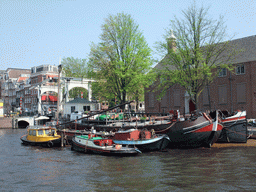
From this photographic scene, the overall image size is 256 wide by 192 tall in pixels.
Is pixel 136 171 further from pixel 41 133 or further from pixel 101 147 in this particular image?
pixel 41 133

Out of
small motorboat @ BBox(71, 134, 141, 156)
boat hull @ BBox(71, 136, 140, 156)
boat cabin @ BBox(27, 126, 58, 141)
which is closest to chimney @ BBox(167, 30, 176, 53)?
small motorboat @ BBox(71, 134, 141, 156)

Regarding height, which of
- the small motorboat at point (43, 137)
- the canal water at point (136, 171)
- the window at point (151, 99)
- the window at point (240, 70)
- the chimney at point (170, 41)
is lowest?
the canal water at point (136, 171)

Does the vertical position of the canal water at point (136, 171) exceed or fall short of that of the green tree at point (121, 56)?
it falls short

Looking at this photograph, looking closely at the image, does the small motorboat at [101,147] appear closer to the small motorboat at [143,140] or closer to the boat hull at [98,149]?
the boat hull at [98,149]

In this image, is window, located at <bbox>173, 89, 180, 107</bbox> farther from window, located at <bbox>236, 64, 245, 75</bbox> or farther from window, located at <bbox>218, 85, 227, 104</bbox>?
window, located at <bbox>236, 64, 245, 75</bbox>

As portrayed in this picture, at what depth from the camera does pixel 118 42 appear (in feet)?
140

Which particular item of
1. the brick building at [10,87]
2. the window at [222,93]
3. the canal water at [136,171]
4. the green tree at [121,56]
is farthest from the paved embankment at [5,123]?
the window at [222,93]

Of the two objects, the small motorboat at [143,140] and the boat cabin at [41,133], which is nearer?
the small motorboat at [143,140]

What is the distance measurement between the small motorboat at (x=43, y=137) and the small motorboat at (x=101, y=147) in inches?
163

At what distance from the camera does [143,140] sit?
23891mm

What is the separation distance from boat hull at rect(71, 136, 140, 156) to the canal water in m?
0.62

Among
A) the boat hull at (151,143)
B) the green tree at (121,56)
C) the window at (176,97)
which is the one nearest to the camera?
the boat hull at (151,143)

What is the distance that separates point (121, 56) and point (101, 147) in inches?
868

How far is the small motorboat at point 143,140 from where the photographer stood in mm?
23922
